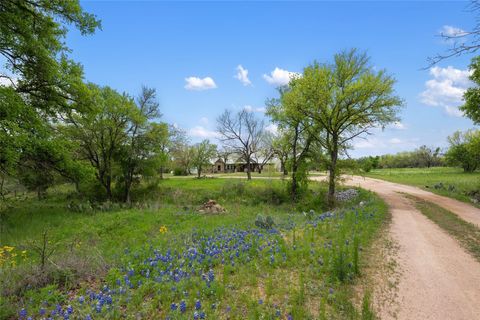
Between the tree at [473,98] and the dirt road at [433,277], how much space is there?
13.5 meters

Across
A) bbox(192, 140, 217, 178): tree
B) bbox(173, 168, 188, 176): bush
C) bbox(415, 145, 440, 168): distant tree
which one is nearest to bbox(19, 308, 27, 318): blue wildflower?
bbox(192, 140, 217, 178): tree

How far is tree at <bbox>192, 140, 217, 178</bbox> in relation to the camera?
52.0 meters

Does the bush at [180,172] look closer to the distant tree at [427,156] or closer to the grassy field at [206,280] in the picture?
the grassy field at [206,280]

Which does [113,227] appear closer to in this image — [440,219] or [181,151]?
[440,219]

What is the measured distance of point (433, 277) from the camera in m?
5.27

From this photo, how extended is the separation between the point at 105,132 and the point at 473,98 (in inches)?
1235

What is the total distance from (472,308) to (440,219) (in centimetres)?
796

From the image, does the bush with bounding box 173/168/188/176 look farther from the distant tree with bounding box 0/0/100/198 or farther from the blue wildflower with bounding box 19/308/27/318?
the blue wildflower with bounding box 19/308/27/318

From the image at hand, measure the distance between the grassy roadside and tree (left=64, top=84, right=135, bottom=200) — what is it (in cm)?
A: 2507

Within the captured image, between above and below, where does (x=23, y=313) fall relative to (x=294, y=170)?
below

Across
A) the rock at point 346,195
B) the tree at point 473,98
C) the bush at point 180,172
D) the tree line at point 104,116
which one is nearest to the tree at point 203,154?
the bush at point 180,172

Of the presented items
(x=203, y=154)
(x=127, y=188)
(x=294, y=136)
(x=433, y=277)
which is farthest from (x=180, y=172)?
(x=433, y=277)

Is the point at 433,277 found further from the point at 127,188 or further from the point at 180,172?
the point at 180,172

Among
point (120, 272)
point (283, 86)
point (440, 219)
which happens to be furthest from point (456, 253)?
point (283, 86)
